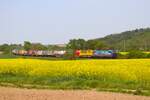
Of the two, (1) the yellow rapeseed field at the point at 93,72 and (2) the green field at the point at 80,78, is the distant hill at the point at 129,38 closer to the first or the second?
(1) the yellow rapeseed field at the point at 93,72

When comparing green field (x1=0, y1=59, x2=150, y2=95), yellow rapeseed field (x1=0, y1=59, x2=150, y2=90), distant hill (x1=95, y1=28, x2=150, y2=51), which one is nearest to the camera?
green field (x1=0, y1=59, x2=150, y2=95)

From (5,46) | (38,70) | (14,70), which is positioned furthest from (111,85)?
(5,46)

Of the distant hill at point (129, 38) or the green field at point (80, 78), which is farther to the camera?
the distant hill at point (129, 38)

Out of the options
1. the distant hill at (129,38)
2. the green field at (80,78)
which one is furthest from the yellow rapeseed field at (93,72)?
the distant hill at (129,38)

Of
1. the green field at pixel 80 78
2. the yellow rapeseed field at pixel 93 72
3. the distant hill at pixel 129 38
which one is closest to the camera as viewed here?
the green field at pixel 80 78

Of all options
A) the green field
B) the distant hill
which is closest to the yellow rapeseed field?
the green field

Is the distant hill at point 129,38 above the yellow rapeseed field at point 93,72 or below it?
above

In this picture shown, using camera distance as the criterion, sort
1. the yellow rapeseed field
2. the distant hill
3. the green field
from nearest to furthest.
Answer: the green field
the yellow rapeseed field
the distant hill

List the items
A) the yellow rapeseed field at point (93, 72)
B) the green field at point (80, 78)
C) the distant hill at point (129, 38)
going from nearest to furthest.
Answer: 1. the green field at point (80, 78)
2. the yellow rapeseed field at point (93, 72)
3. the distant hill at point (129, 38)

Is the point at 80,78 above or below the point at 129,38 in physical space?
below

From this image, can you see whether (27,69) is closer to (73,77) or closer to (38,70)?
(38,70)

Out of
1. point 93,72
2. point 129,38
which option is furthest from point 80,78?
point 129,38

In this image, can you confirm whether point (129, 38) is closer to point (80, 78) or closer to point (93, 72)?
point (93, 72)

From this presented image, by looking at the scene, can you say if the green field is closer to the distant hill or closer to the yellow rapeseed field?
the yellow rapeseed field
